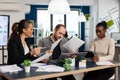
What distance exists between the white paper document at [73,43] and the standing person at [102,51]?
465 millimetres

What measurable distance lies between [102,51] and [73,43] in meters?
0.82

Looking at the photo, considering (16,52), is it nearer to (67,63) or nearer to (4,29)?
(67,63)

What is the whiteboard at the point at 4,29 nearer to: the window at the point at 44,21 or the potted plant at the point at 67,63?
the potted plant at the point at 67,63

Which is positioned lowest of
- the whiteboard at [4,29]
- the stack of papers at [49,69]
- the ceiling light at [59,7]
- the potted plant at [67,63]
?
the stack of papers at [49,69]

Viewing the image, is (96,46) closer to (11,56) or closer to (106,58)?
(106,58)

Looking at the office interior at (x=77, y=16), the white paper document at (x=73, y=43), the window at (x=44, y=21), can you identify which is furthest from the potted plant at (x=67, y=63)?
the window at (x=44, y=21)

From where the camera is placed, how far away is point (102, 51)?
11.2ft

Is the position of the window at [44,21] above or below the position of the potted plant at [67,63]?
above

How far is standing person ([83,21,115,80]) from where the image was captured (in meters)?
3.09

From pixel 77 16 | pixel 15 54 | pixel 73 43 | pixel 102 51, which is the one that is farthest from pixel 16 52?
pixel 77 16

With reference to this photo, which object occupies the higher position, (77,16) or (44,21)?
(77,16)

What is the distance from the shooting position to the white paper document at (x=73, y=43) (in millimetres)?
2730

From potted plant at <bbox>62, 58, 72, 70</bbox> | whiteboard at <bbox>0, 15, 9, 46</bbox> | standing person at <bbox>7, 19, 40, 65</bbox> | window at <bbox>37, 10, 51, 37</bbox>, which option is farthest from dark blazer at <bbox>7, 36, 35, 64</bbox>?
window at <bbox>37, 10, 51, 37</bbox>

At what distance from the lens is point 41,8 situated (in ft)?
30.5
